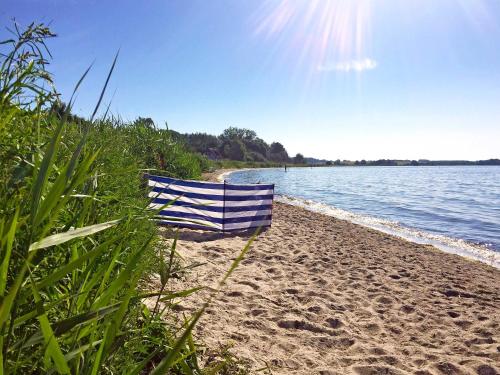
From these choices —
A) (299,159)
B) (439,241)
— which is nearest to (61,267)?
(439,241)

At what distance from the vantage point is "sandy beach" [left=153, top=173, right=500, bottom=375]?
3443 mm

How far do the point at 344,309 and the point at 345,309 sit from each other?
0.02 m

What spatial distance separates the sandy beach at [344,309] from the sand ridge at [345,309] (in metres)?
0.02

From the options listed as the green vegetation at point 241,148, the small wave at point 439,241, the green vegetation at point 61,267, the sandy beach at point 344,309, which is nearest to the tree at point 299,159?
the green vegetation at point 241,148

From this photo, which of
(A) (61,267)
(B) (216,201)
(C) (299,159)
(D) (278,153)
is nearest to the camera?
(A) (61,267)

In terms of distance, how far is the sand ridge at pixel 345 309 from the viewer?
3.46 metres

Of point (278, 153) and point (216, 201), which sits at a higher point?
point (278, 153)

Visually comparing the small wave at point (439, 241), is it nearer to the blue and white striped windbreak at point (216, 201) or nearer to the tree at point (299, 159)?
the blue and white striped windbreak at point (216, 201)

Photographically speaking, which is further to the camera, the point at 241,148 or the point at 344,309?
the point at 241,148

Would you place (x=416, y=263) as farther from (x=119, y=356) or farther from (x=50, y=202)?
(x=50, y=202)

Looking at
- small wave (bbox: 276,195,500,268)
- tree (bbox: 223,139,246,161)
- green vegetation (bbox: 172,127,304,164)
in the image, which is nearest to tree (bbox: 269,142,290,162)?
green vegetation (bbox: 172,127,304,164)

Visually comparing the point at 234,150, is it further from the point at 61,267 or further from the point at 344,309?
the point at 61,267

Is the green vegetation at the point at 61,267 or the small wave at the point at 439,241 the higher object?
the green vegetation at the point at 61,267

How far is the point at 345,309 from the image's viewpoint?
4.75 metres
